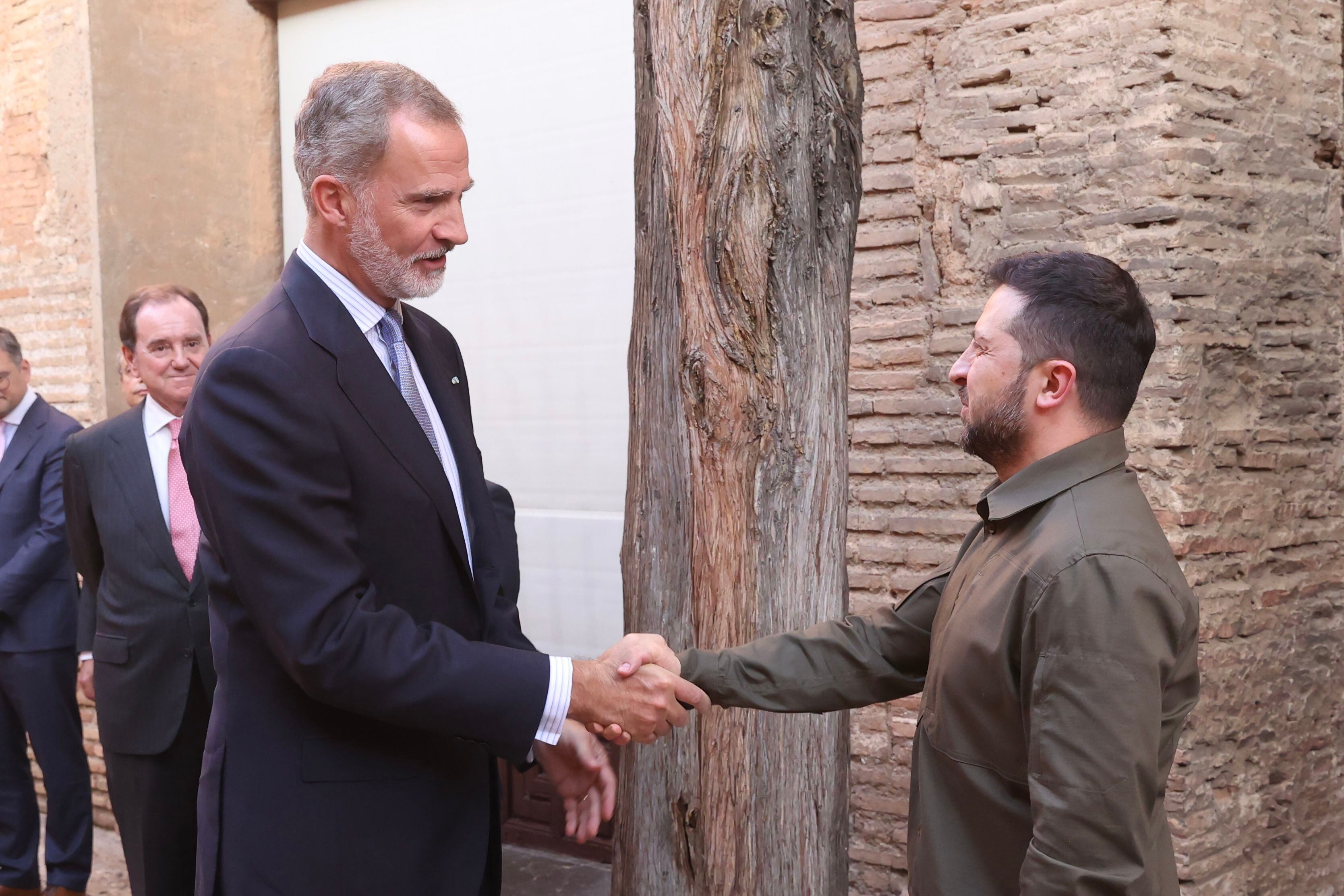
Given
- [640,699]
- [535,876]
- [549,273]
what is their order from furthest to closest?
[549,273] < [535,876] < [640,699]

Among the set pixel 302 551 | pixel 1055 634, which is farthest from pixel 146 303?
pixel 1055 634

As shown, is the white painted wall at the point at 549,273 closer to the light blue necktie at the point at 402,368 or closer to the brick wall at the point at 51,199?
the brick wall at the point at 51,199

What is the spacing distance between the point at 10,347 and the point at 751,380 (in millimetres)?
4007

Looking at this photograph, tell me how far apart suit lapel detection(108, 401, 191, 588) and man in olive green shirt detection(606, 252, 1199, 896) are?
2.52 meters

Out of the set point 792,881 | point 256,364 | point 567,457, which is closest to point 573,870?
point 567,457

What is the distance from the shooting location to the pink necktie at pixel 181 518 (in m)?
3.85

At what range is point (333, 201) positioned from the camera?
221 centimetres

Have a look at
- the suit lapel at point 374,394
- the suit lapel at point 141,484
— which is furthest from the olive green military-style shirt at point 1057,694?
the suit lapel at point 141,484

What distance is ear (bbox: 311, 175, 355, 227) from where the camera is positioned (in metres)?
2.20

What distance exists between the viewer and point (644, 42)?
2484 mm

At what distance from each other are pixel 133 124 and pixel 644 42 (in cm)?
433

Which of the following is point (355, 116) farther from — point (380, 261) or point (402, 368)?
point (402, 368)

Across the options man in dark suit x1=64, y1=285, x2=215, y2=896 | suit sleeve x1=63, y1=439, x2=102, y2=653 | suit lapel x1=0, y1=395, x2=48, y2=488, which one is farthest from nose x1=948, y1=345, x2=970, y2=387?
suit lapel x1=0, y1=395, x2=48, y2=488

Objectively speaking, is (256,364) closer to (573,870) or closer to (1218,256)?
(1218,256)
